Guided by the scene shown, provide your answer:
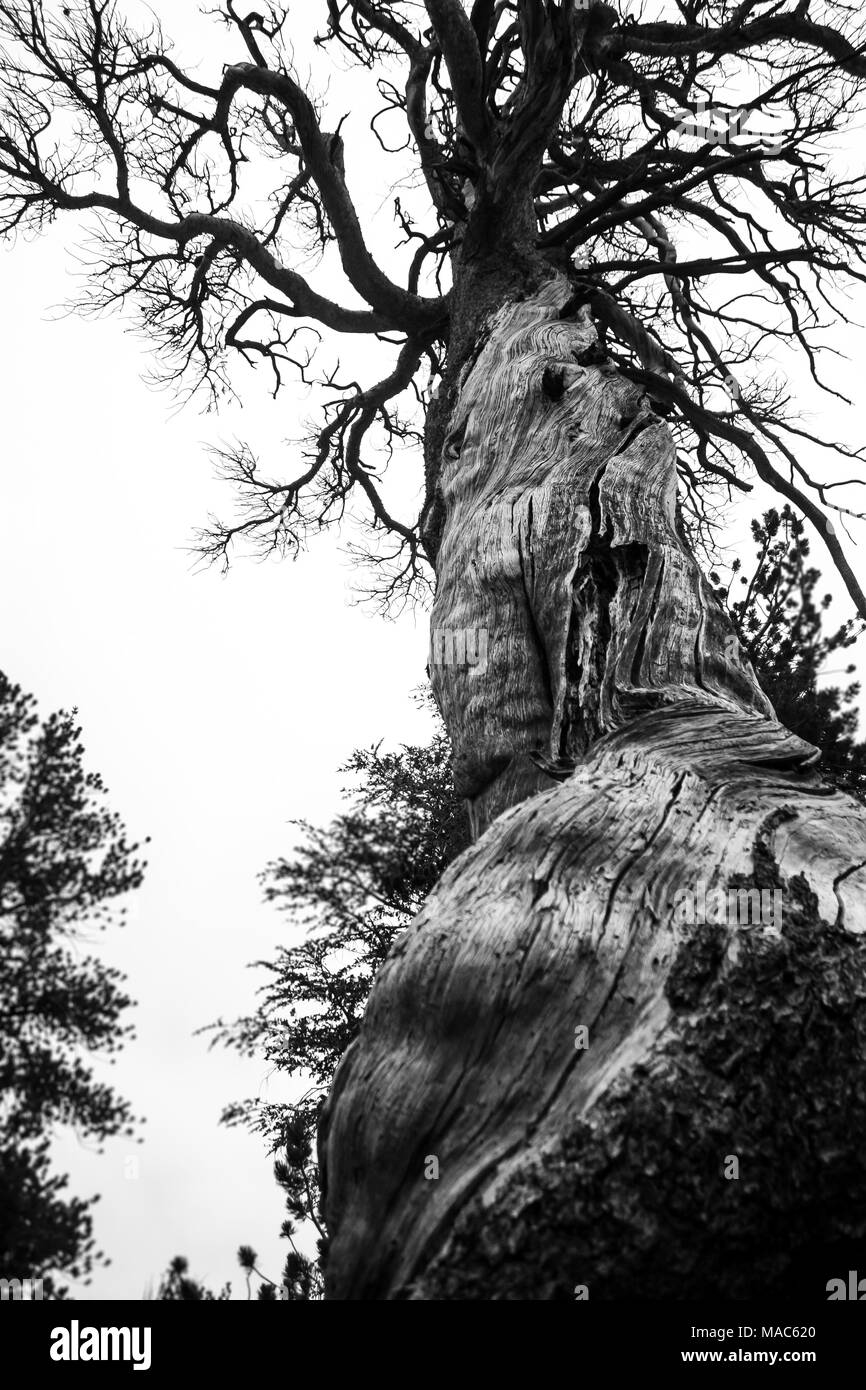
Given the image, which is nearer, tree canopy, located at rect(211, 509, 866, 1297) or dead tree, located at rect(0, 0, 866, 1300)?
dead tree, located at rect(0, 0, 866, 1300)

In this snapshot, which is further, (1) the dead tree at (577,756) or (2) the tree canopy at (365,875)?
(2) the tree canopy at (365,875)

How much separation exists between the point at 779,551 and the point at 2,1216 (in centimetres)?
761

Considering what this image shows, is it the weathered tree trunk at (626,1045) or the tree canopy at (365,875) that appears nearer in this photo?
the weathered tree trunk at (626,1045)

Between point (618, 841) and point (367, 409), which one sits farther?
point (367, 409)

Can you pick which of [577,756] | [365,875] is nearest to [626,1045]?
[577,756]

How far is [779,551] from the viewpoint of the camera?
8211 millimetres

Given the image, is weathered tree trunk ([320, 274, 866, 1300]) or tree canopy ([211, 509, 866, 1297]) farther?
tree canopy ([211, 509, 866, 1297])

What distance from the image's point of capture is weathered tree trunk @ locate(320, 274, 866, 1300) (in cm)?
156

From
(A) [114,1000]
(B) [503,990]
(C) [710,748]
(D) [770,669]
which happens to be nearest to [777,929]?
(B) [503,990]

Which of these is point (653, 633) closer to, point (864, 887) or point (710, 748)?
point (710, 748)

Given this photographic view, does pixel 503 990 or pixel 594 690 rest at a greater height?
pixel 594 690

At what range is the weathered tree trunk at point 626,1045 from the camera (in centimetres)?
156

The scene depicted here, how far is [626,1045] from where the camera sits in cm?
173
